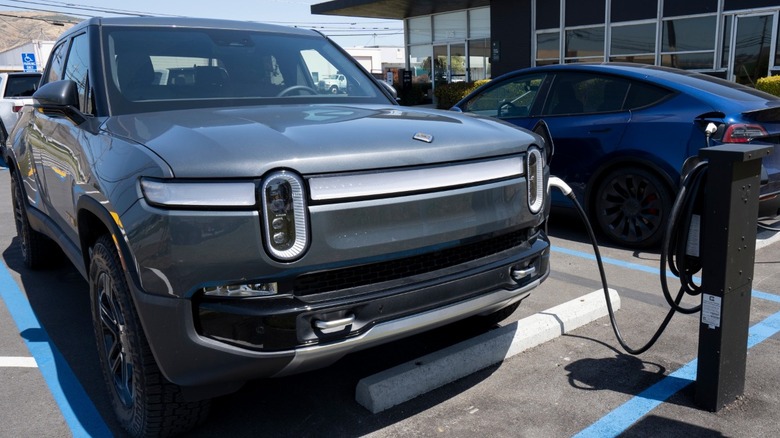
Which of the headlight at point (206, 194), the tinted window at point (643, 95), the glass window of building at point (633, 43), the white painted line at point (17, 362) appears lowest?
the white painted line at point (17, 362)

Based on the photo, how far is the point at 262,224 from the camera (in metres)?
2.21

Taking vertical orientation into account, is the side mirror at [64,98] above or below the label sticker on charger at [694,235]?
above

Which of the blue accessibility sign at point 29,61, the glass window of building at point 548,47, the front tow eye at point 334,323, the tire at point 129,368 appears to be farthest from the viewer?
the blue accessibility sign at point 29,61

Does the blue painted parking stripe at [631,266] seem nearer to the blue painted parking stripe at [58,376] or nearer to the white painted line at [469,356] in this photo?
the white painted line at [469,356]

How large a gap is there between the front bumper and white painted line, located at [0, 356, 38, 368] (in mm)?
1779

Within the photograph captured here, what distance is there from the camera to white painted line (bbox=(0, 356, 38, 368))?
11.8 feet

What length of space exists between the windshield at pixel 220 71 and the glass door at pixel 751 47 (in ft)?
44.3

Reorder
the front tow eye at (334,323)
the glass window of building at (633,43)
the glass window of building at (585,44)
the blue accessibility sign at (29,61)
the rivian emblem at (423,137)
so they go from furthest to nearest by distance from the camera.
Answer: the blue accessibility sign at (29,61)
the glass window of building at (585,44)
the glass window of building at (633,43)
the rivian emblem at (423,137)
the front tow eye at (334,323)

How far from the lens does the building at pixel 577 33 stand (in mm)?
14867

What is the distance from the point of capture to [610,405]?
302 cm

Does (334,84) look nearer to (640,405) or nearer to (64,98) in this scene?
(64,98)

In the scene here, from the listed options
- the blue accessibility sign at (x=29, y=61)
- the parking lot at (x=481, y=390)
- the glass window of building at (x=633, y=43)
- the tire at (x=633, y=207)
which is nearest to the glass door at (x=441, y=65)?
the glass window of building at (x=633, y=43)

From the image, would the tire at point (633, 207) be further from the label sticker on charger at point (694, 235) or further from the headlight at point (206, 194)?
A: the headlight at point (206, 194)

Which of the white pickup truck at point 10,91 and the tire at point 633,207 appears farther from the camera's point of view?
the white pickup truck at point 10,91
